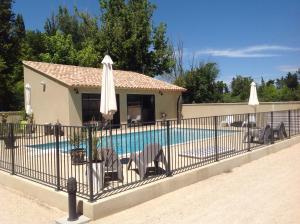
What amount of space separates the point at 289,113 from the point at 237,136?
4188 mm

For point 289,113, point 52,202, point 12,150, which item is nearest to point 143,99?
point 289,113

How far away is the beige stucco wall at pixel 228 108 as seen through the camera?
2333 cm

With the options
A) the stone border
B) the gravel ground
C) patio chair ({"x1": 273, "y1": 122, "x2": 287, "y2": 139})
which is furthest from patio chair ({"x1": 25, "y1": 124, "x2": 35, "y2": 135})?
patio chair ({"x1": 273, "y1": 122, "x2": 287, "y2": 139})

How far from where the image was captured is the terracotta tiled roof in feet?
61.6

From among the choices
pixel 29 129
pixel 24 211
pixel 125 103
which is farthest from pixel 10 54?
pixel 24 211

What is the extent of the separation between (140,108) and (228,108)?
679 centimetres

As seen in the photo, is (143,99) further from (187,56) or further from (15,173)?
(187,56)

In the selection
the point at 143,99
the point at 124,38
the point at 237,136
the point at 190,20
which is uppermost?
the point at 190,20

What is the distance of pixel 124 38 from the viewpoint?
108ft

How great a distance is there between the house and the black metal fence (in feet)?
30.7

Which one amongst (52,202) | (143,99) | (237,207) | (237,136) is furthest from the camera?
(143,99)

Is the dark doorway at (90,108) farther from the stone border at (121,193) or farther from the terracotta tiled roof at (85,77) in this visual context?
the stone border at (121,193)

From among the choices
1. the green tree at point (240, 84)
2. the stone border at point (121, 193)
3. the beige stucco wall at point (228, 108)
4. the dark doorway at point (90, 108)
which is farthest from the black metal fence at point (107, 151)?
the green tree at point (240, 84)

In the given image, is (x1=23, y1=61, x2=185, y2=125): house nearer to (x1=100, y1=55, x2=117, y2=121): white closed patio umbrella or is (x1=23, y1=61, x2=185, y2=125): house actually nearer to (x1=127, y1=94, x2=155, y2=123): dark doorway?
(x1=127, y1=94, x2=155, y2=123): dark doorway
